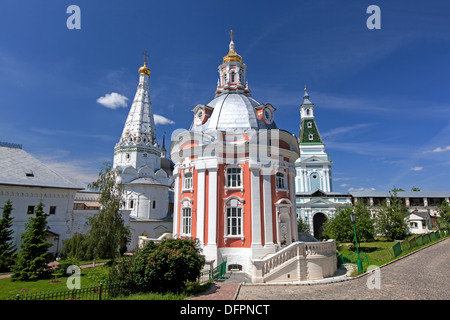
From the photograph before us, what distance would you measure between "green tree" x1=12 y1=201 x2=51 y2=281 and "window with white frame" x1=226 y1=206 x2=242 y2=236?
1381 centimetres

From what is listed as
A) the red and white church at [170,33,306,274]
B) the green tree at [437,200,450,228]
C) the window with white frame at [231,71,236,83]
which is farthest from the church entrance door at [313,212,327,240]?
the window with white frame at [231,71,236,83]

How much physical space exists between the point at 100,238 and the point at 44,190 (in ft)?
38.2

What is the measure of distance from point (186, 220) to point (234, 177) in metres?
5.58

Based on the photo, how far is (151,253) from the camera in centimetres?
1303

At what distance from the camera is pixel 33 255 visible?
18.8 metres

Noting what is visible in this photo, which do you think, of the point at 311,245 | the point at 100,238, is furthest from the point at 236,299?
the point at 100,238

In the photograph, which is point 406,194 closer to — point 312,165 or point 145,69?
point 312,165

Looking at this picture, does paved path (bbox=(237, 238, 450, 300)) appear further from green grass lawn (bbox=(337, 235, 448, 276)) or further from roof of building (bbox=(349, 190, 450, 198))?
roof of building (bbox=(349, 190, 450, 198))

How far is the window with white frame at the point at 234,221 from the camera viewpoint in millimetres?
19875

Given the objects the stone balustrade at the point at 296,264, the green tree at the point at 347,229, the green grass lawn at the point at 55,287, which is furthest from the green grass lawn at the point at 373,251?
the green grass lawn at the point at 55,287

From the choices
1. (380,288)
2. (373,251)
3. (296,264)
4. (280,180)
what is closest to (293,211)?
(280,180)

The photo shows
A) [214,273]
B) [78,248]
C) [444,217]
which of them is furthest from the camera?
[444,217]

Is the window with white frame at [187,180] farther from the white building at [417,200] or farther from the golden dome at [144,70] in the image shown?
the white building at [417,200]
